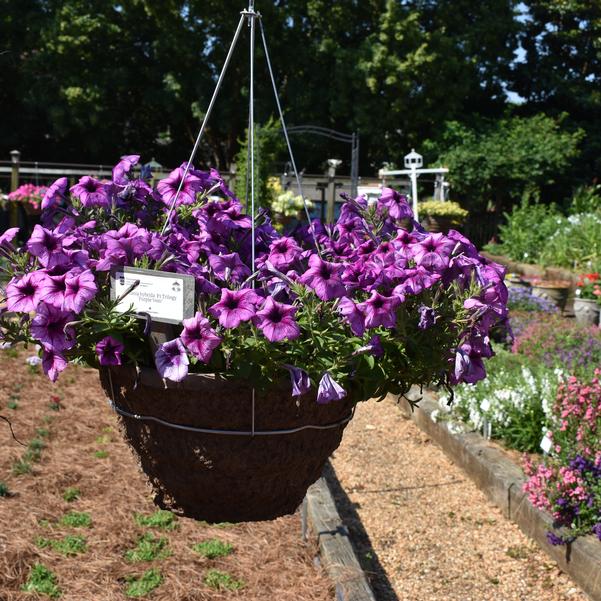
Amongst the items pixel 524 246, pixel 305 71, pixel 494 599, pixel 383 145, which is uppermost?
pixel 305 71

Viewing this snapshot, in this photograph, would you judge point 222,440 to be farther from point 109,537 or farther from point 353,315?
point 109,537

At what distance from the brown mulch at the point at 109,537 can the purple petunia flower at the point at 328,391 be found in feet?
6.39

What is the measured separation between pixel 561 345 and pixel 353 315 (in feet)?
16.4

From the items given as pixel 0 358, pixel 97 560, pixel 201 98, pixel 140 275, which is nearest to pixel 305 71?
pixel 201 98

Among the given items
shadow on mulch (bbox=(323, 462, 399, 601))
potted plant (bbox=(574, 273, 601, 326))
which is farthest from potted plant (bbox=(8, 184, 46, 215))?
shadow on mulch (bbox=(323, 462, 399, 601))

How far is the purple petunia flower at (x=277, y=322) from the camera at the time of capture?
1.31 metres

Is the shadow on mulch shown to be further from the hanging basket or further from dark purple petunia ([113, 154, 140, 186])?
dark purple petunia ([113, 154, 140, 186])

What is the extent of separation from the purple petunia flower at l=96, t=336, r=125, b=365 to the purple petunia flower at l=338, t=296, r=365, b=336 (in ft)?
1.44

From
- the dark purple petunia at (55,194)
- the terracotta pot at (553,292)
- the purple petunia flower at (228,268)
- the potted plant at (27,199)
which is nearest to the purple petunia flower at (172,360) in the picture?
the purple petunia flower at (228,268)

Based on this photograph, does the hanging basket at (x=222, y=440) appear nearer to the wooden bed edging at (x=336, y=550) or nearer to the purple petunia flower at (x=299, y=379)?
the purple petunia flower at (x=299, y=379)

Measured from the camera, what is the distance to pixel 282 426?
60.7 inches

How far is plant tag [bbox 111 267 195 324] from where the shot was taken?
132 cm

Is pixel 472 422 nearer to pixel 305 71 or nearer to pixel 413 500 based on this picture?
pixel 413 500

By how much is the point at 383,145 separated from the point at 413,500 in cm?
1580
